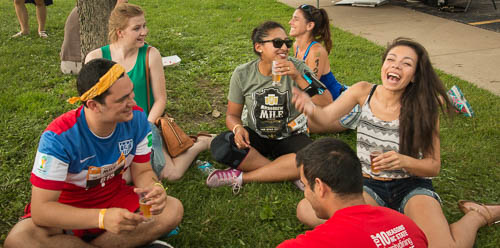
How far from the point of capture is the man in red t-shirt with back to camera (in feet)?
6.43

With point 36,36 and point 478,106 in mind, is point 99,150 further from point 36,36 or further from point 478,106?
point 36,36

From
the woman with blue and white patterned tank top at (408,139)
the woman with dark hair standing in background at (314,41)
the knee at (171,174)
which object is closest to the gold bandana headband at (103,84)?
the woman with blue and white patterned tank top at (408,139)

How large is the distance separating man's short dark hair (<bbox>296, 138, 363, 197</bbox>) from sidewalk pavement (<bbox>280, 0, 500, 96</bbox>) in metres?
4.68

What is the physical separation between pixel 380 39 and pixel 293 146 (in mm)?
5411

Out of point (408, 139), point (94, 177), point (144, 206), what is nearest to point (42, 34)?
point (94, 177)

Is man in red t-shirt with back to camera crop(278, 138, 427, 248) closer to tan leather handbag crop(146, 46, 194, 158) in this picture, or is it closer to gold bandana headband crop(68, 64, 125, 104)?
gold bandana headband crop(68, 64, 125, 104)

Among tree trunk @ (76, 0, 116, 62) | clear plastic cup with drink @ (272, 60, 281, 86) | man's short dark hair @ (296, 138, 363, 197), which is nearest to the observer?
man's short dark hair @ (296, 138, 363, 197)

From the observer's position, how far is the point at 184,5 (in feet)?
40.8

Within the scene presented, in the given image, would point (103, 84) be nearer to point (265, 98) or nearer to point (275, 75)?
point (275, 75)

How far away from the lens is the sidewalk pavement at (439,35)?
22.7ft

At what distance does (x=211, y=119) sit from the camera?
5547 mm

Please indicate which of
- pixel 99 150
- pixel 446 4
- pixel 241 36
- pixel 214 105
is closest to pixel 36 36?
pixel 241 36

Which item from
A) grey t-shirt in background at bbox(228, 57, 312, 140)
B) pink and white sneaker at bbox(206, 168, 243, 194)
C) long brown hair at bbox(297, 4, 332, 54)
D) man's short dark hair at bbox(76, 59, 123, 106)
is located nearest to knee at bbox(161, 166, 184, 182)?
pink and white sneaker at bbox(206, 168, 243, 194)

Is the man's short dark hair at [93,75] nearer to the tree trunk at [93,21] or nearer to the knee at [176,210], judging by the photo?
the knee at [176,210]
